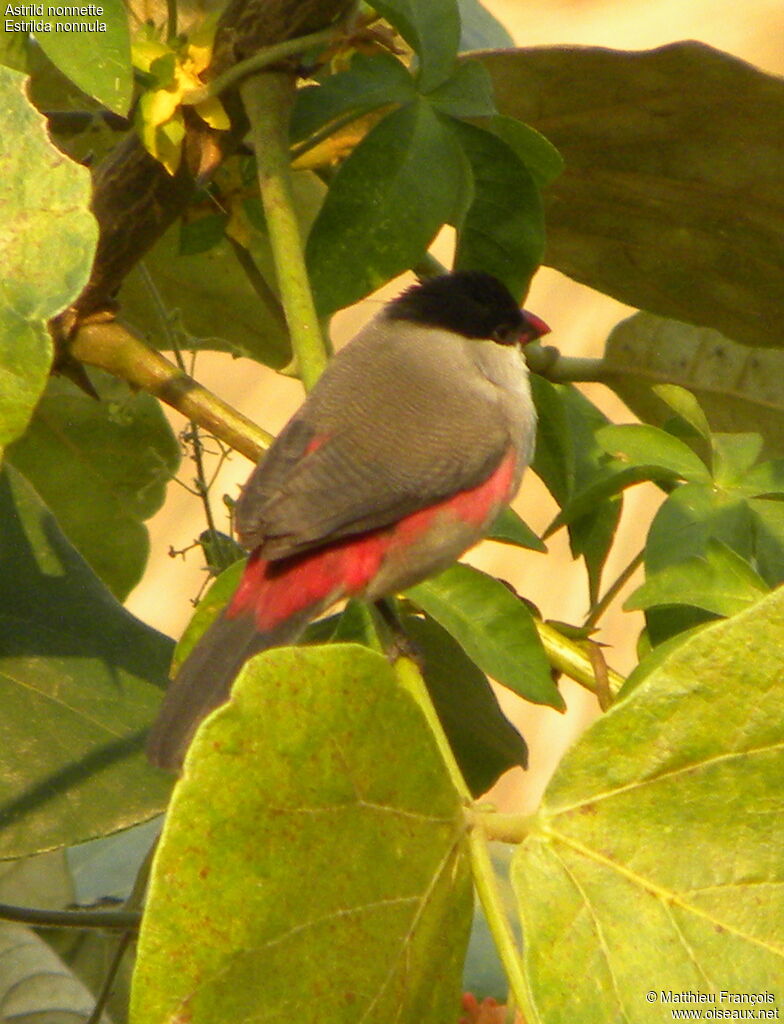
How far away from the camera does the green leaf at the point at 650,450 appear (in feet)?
5.04

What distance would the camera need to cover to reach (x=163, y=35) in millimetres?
1570

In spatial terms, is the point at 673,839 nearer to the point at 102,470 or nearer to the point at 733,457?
the point at 733,457

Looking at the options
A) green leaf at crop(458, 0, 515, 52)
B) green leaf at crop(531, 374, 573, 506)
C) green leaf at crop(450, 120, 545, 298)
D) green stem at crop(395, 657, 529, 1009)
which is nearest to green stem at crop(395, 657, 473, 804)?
green stem at crop(395, 657, 529, 1009)

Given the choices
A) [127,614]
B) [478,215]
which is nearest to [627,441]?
[478,215]

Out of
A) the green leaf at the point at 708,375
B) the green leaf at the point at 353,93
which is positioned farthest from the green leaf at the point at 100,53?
the green leaf at the point at 708,375

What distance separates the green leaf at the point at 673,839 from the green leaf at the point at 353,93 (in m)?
0.75

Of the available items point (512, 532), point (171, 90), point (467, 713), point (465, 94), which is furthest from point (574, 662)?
point (171, 90)

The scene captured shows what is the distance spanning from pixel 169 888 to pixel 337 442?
0.95 metres


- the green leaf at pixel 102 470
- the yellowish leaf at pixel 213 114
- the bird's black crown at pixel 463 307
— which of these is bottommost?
the green leaf at pixel 102 470

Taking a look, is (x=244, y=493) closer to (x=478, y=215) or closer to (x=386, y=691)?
(x=478, y=215)

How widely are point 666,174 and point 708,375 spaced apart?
1.07ft

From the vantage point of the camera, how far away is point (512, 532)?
5.47 ft

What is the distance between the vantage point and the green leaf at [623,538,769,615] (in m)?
1.32

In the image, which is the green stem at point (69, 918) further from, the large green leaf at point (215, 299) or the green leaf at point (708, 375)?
the green leaf at point (708, 375)
